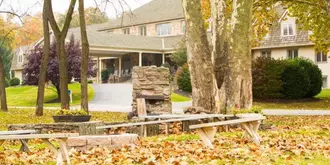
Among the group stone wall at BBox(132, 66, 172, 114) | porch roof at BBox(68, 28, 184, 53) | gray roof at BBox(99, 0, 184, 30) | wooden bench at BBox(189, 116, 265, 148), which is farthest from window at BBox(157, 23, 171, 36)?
wooden bench at BBox(189, 116, 265, 148)

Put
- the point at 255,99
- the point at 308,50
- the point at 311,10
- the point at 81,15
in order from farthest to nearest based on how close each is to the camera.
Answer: the point at 308,50
the point at 255,99
the point at 311,10
the point at 81,15

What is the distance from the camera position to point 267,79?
35688 millimetres

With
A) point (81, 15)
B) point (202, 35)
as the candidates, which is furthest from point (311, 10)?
point (202, 35)

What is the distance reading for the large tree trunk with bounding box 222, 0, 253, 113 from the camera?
1652 centimetres

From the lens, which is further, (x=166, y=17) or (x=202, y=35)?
(x=166, y=17)

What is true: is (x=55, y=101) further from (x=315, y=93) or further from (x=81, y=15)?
(x=81, y=15)

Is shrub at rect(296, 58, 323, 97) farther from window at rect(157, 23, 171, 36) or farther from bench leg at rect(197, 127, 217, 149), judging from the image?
bench leg at rect(197, 127, 217, 149)

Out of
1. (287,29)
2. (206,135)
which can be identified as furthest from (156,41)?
(206,135)

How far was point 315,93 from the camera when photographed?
37.9 meters

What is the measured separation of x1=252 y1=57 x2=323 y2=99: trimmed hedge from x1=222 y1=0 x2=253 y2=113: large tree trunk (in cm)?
1893

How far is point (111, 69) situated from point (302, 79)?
26.0m

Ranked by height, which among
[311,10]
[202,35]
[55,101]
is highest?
[311,10]

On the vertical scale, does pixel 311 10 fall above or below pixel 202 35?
above

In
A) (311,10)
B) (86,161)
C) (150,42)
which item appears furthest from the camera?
(150,42)
